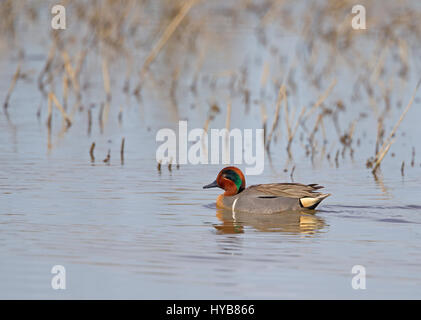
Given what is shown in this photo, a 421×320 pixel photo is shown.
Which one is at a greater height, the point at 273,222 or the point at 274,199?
the point at 274,199

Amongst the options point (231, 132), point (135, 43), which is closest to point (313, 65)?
point (135, 43)

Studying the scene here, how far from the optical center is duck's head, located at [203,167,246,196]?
37.0 feet

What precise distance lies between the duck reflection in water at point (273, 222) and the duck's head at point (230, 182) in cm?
43

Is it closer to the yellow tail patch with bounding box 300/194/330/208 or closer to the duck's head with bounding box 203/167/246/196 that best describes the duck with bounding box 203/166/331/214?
the yellow tail patch with bounding box 300/194/330/208

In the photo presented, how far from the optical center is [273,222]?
405 inches

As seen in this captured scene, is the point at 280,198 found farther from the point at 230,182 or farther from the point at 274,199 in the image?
the point at 230,182

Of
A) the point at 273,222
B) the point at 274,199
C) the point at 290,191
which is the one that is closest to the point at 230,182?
the point at 274,199

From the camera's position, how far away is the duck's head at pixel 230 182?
37.0 feet

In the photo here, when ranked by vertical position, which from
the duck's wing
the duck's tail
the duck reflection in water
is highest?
the duck's wing

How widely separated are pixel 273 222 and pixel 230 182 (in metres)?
1.15

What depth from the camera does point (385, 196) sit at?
37.4 feet

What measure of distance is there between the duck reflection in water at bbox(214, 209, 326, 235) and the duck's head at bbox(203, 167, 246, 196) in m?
0.43

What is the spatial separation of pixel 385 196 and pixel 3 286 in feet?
17.5

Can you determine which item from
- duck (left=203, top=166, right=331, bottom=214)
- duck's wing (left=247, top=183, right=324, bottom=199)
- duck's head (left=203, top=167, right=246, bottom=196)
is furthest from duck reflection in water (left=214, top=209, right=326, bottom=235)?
duck's head (left=203, top=167, right=246, bottom=196)
